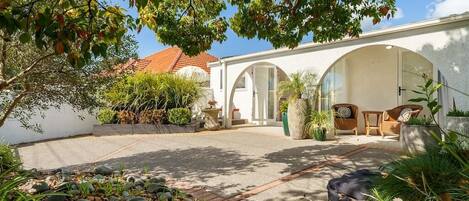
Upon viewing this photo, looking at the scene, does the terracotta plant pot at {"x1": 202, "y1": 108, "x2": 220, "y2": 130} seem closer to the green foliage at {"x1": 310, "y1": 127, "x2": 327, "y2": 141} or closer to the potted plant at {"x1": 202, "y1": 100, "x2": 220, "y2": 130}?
the potted plant at {"x1": 202, "y1": 100, "x2": 220, "y2": 130}

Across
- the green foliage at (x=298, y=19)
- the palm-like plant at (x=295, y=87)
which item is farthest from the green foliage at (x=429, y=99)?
the palm-like plant at (x=295, y=87)

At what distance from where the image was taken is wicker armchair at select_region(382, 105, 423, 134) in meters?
9.19

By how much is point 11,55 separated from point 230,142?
20.8ft

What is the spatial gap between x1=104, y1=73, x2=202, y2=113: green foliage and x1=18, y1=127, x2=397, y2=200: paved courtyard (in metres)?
2.01

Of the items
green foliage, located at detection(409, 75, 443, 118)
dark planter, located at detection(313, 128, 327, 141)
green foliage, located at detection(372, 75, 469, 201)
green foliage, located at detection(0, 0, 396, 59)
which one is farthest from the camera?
dark planter, located at detection(313, 128, 327, 141)

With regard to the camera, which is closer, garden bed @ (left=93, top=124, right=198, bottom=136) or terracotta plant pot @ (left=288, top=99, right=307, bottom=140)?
terracotta plant pot @ (left=288, top=99, right=307, bottom=140)

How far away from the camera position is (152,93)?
12844 millimetres

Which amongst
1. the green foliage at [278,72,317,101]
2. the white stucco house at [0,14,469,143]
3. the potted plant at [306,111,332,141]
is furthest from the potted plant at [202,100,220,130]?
the potted plant at [306,111,332,141]

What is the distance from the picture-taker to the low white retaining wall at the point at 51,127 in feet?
36.9

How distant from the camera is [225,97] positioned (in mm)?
14180

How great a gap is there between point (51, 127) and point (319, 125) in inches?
414

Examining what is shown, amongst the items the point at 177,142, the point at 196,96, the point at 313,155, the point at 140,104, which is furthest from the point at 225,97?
the point at 313,155

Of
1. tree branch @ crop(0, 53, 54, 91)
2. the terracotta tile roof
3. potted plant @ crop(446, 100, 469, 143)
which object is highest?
the terracotta tile roof

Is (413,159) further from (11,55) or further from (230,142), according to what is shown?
(230,142)
